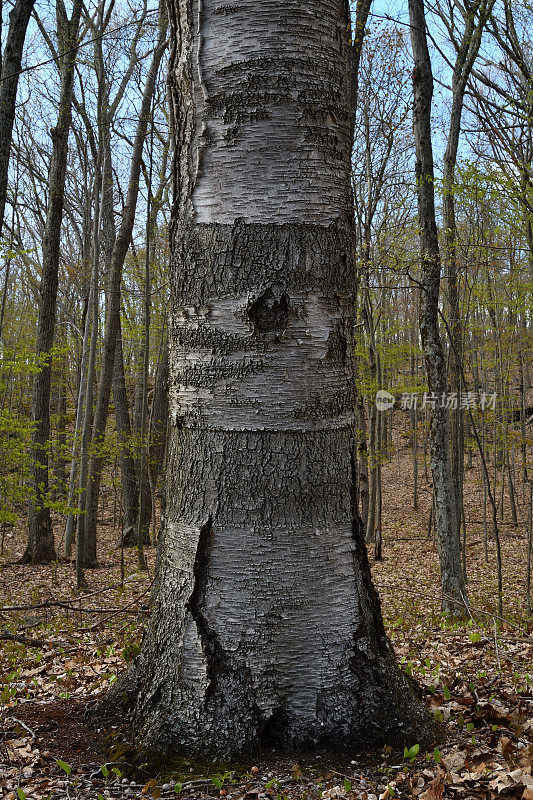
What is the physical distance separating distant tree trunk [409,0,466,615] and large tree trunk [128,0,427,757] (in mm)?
5406

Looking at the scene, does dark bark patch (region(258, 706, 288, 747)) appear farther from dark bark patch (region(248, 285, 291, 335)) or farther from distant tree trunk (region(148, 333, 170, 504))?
distant tree trunk (region(148, 333, 170, 504))

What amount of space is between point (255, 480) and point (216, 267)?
77 centimetres

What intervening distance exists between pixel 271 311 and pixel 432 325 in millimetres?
5784

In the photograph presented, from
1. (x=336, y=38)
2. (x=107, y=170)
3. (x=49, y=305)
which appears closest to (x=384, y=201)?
(x=107, y=170)

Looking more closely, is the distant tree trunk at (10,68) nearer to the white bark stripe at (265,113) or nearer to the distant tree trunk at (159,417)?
the white bark stripe at (265,113)

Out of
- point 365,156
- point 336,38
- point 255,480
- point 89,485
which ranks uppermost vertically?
point 365,156

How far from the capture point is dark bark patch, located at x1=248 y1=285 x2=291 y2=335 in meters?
1.96

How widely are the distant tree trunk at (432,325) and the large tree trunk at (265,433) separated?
5.41 metres

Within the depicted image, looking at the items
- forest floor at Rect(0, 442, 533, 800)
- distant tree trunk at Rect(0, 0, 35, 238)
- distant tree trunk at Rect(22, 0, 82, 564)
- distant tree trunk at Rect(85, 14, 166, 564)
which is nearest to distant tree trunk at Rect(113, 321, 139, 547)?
distant tree trunk at Rect(85, 14, 166, 564)

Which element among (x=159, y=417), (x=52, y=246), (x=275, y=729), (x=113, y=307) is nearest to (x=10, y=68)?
(x=52, y=246)

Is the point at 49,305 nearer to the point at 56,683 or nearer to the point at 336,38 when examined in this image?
the point at 56,683

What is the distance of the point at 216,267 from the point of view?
6.61ft

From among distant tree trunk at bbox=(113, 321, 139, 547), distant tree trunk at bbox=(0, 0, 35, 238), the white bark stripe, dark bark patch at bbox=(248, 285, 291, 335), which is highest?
distant tree trunk at bbox=(0, 0, 35, 238)

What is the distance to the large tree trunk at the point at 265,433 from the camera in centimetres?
192
